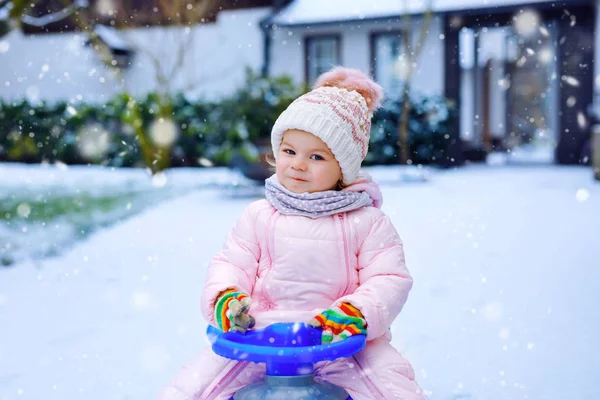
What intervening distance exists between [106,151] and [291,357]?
9796 mm

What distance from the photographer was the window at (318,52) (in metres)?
11.2

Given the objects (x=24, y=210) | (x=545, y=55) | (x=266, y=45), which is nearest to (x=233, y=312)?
(x=24, y=210)

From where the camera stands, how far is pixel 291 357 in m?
1.32

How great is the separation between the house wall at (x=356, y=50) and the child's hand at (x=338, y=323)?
30.2 feet

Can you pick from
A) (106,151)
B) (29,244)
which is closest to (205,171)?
(106,151)

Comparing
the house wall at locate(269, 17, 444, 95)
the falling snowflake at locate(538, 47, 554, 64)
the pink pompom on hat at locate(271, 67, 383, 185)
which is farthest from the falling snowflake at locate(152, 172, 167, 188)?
the pink pompom on hat at locate(271, 67, 383, 185)

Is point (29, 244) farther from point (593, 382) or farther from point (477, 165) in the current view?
point (477, 165)

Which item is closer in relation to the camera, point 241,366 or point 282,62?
point 241,366

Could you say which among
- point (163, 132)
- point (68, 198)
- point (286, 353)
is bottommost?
point (68, 198)

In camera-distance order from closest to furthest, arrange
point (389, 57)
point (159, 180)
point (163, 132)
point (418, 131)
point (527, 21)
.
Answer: point (159, 180)
point (418, 131)
point (163, 132)
point (527, 21)
point (389, 57)

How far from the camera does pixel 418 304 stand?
10.9 feet

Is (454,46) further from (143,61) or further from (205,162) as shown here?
(143,61)

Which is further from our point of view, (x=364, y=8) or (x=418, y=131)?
(x=364, y=8)

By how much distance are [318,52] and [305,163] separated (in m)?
9.99
